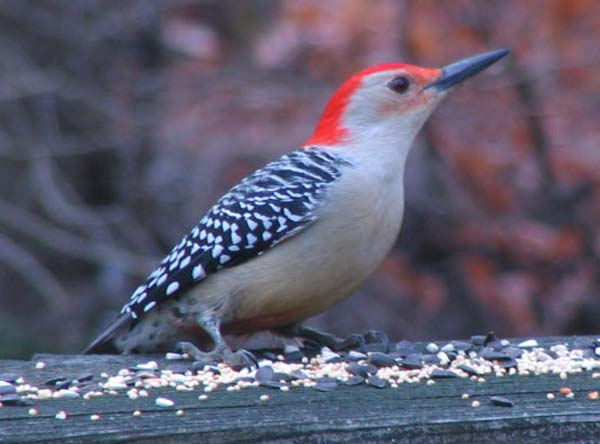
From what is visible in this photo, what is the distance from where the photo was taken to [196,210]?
941 centimetres

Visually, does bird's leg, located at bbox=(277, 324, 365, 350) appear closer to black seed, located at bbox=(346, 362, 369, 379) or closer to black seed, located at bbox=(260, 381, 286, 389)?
black seed, located at bbox=(346, 362, 369, 379)

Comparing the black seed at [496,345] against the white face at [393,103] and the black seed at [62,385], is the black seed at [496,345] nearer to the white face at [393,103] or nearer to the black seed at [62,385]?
the white face at [393,103]

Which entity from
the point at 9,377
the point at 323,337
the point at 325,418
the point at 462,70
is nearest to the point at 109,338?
the point at 323,337

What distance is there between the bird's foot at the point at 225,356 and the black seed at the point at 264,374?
195mm

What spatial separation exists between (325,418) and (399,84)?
8.02 ft

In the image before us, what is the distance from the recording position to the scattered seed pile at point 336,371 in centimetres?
346

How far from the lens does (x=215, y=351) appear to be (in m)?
4.36

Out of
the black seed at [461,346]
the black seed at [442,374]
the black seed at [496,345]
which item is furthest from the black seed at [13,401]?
the black seed at [496,345]

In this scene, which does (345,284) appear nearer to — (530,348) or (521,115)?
(530,348)

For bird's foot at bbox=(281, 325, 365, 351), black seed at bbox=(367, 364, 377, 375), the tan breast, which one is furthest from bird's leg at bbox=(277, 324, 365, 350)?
black seed at bbox=(367, 364, 377, 375)

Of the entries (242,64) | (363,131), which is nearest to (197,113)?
(242,64)

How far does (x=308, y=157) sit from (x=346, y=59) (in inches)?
147

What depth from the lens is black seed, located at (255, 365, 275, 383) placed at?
3629 mm

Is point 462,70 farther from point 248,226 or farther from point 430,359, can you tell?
point 430,359
